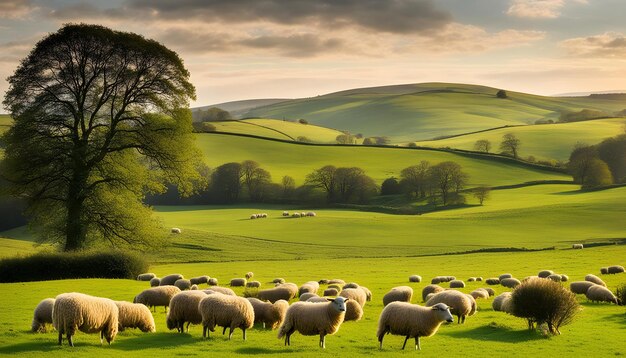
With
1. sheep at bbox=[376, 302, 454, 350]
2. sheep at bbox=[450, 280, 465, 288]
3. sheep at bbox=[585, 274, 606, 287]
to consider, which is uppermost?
sheep at bbox=[376, 302, 454, 350]

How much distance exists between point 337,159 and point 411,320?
99.9m

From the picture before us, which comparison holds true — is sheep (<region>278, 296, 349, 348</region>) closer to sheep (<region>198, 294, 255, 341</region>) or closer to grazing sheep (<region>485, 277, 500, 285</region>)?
sheep (<region>198, 294, 255, 341</region>)

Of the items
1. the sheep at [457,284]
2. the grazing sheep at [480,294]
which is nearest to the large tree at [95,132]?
the sheep at [457,284]

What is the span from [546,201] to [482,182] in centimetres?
1845

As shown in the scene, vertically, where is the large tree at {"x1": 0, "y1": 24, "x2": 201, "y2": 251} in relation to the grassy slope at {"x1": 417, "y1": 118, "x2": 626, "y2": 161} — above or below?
below

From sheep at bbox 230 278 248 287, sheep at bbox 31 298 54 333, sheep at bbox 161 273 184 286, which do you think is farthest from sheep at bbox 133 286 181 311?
sheep at bbox 230 278 248 287

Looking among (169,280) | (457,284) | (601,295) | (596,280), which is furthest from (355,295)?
(596,280)

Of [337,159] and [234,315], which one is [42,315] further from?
[337,159]

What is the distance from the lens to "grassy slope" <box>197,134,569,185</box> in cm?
10900

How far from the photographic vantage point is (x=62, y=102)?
3628 centimetres

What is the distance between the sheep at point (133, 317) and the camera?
19.1 metres

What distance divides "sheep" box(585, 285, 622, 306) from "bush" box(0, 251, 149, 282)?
2311 cm

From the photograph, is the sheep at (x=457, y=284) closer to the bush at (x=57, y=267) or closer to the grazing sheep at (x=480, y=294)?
the grazing sheep at (x=480, y=294)

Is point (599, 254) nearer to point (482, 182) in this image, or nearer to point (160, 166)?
point (160, 166)
